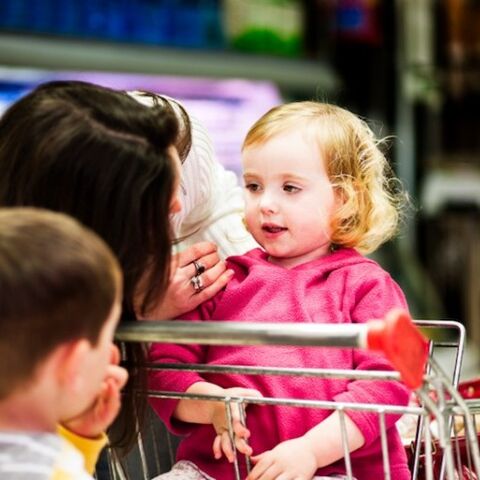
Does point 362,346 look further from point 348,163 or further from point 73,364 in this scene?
point 348,163

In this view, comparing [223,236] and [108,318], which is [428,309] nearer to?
[223,236]

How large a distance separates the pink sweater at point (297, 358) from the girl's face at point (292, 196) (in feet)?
0.13

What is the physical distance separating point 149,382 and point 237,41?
345 cm

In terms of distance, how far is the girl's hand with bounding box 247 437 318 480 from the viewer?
162cm

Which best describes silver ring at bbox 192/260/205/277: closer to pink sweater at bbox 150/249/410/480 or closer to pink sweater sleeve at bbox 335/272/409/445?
pink sweater at bbox 150/249/410/480

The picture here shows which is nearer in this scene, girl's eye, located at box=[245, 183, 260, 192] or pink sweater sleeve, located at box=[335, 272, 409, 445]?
pink sweater sleeve, located at box=[335, 272, 409, 445]

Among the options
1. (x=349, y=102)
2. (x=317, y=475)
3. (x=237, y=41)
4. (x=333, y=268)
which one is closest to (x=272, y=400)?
(x=317, y=475)

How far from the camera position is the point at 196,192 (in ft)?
6.84

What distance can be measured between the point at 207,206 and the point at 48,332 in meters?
0.96

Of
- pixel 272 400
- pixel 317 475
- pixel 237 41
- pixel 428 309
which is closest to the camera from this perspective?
pixel 272 400

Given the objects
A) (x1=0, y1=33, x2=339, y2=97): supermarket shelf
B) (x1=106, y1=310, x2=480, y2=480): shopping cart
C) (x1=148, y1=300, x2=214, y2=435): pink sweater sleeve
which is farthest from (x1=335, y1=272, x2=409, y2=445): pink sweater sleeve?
(x1=0, y1=33, x2=339, y2=97): supermarket shelf

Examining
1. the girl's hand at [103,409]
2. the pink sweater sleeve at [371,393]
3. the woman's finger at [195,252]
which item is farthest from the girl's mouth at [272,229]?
the girl's hand at [103,409]

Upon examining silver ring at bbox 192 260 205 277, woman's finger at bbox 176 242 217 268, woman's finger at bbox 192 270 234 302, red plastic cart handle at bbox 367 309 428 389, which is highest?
red plastic cart handle at bbox 367 309 428 389

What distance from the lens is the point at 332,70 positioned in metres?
5.34
